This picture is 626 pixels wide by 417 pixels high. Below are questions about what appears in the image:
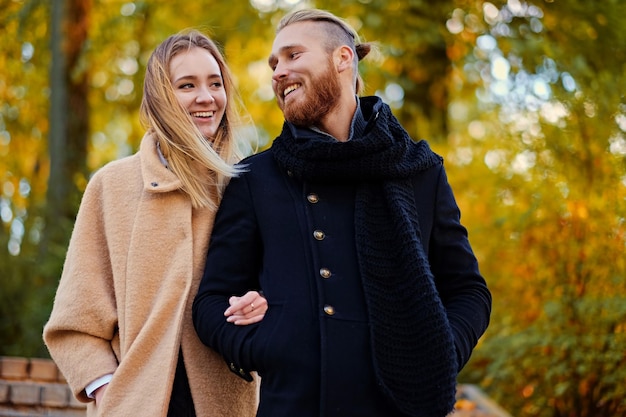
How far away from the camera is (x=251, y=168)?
3.25 meters

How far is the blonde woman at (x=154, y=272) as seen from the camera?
311cm

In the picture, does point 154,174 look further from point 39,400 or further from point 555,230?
→ point 555,230

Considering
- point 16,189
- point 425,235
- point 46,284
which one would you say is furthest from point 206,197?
point 16,189

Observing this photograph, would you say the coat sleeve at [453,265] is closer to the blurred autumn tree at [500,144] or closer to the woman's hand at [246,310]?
the woman's hand at [246,310]

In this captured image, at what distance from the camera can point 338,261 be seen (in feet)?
Answer: 9.71

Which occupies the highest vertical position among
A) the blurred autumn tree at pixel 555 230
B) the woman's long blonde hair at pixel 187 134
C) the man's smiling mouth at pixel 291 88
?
the man's smiling mouth at pixel 291 88

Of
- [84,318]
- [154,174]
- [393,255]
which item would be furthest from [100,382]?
[393,255]

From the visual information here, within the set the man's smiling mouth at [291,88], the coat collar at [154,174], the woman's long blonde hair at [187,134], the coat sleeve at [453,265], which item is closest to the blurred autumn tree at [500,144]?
the woman's long blonde hair at [187,134]

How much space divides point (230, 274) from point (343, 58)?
917mm

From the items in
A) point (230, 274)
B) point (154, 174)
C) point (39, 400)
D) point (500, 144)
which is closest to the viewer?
point (230, 274)

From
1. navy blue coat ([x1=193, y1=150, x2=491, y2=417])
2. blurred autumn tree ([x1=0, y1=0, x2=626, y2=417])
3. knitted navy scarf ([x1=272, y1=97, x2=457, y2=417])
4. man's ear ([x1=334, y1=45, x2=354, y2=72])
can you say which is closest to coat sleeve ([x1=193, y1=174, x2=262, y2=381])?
navy blue coat ([x1=193, y1=150, x2=491, y2=417])

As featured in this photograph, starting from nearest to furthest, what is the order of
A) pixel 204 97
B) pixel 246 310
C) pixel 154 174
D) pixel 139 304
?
pixel 246 310 → pixel 139 304 → pixel 154 174 → pixel 204 97

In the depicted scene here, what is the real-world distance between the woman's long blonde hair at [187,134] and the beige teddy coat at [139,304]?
0.07 m

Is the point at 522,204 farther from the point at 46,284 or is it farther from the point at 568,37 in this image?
the point at 46,284
